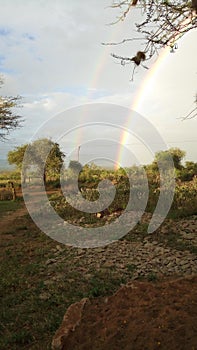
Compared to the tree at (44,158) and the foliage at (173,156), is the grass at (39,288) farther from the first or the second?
the tree at (44,158)

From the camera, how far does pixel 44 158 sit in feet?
100

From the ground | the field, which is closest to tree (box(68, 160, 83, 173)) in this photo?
the field

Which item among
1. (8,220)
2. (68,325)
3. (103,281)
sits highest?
(8,220)

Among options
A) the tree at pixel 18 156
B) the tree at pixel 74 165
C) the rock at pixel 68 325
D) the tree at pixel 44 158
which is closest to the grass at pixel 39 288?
the rock at pixel 68 325

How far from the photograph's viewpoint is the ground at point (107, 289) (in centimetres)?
278

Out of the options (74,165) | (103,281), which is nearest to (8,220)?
(103,281)

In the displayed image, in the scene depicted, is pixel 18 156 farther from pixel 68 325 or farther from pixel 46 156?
pixel 68 325

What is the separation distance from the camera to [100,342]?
9.00 feet

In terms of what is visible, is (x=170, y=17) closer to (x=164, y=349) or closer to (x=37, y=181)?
(x=164, y=349)

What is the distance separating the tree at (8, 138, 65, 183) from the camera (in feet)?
95.5

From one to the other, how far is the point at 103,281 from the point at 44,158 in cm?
2574

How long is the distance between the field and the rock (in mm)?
83

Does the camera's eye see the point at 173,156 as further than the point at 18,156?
No

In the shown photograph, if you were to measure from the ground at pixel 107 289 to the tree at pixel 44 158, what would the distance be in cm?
1897
